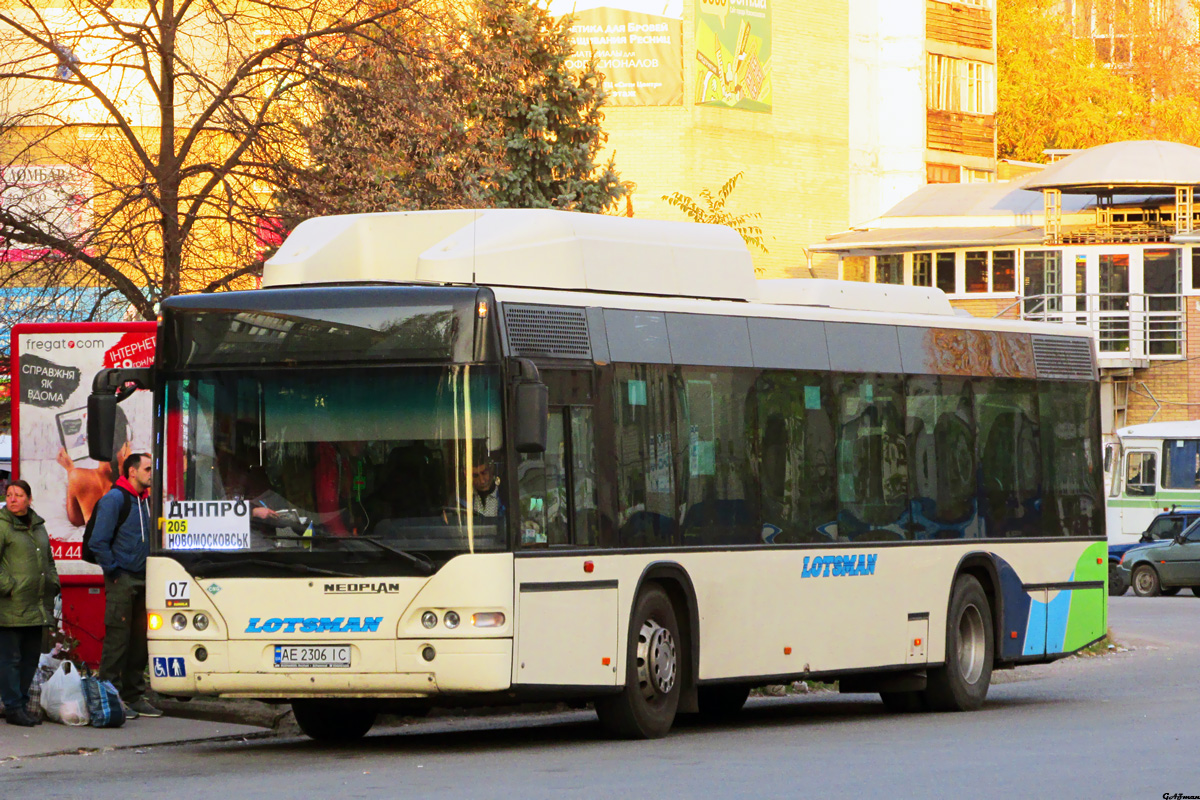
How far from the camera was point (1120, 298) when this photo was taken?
55.2 meters

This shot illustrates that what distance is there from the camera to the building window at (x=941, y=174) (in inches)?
2436

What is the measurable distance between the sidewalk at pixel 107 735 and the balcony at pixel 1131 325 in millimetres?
42077

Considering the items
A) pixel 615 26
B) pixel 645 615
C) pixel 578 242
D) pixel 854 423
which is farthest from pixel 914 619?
pixel 615 26

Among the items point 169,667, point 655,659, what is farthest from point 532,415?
point 169,667

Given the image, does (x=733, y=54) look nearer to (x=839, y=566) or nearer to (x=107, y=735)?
(x=839, y=566)

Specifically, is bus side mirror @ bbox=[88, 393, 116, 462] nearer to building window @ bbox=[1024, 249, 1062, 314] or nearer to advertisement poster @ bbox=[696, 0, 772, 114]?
advertisement poster @ bbox=[696, 0, 772, 114]

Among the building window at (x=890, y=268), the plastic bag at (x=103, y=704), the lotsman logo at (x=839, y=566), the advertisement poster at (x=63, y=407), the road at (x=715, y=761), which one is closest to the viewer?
the road at (x=715, y=761)

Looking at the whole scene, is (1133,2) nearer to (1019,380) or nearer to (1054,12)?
(1054,12)

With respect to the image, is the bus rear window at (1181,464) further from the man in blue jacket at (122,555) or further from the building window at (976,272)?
the man in blue jacket at (122,555)

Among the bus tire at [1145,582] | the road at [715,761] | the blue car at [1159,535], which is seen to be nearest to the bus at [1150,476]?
A: the blue car at [1159,535]

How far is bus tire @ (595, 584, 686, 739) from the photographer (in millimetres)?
13445

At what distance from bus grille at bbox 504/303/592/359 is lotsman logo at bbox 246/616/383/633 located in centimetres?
180

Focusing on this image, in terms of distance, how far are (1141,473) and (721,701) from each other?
1241 inches

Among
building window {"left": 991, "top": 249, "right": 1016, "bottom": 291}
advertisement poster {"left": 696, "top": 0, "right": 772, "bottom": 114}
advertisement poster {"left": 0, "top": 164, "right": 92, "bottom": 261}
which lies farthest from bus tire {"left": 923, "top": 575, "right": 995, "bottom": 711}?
building window {"left": 991, "top": 249, "right": 1016, "bottom": 291}
